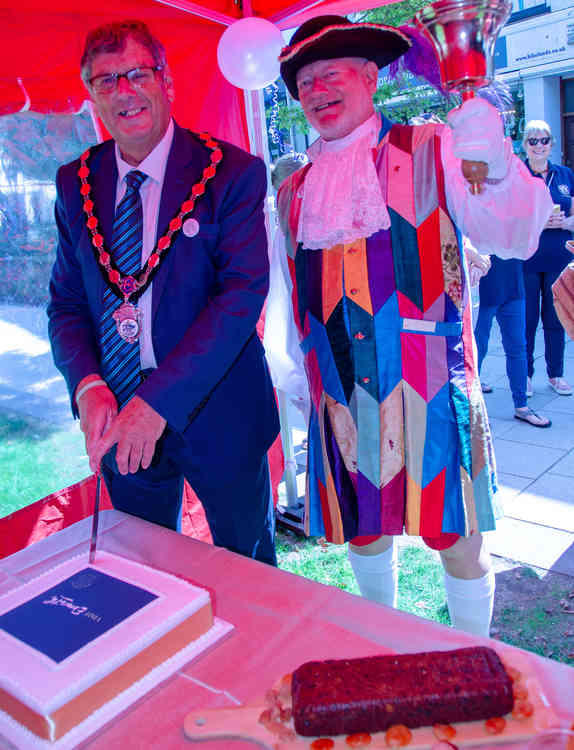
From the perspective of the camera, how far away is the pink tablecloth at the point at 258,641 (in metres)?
0.80

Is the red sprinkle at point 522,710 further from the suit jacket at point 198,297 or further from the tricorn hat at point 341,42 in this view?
the tricorn hat at point 341,42

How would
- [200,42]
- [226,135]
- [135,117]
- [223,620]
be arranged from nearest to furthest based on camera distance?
[223,620] → [135,117] → [200,42] → [226,135]

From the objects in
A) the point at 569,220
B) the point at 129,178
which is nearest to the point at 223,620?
the point at 129,178

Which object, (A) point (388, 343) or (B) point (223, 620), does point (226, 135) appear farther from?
(B) point (223, 620)

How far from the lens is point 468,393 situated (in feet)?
5.23

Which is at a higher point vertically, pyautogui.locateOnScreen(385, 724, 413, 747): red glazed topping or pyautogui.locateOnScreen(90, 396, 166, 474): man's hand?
pyautogui.locateOnScreen(90, 396, 166, 474): man's hand

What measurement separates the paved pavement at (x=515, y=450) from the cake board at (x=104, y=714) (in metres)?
1.92

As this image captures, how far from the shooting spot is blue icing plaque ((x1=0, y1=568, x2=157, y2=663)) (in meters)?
Answer: 0.86

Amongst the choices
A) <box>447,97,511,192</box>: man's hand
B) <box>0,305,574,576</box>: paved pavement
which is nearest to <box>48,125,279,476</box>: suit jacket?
<box>447,97,511,192</box>: man's hand

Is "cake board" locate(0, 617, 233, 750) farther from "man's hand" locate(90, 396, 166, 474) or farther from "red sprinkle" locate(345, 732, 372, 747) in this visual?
"man's hand" locate(90, 396, 166, 474)

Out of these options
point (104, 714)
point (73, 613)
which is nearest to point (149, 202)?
point (73, 613)

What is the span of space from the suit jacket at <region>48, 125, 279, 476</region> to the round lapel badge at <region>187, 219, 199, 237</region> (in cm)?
1

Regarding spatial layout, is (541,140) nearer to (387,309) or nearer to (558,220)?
(558,220)

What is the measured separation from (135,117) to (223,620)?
110cm
